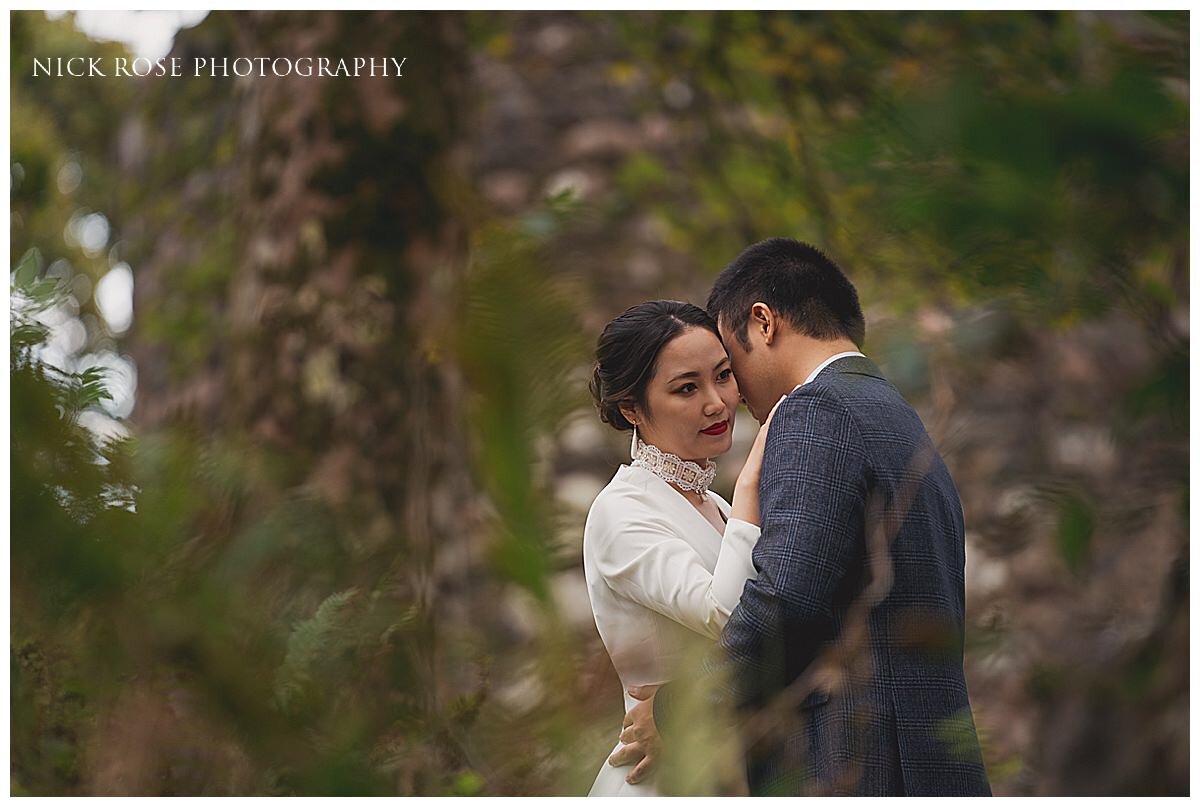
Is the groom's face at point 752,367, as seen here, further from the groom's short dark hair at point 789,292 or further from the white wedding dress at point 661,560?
the white wedding dress at point 661,560

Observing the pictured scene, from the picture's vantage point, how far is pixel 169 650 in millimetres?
232

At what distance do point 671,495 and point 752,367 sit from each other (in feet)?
0.66

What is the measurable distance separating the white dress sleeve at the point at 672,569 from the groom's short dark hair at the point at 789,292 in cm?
28

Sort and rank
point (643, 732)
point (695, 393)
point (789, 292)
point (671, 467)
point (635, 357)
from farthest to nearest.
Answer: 1. point (789, 292)
2. point (671, 467)
3. point (695, 393)
4. point (635, 357)
5. point (643, 732)

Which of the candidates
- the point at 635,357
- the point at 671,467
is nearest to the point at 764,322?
the point at 671,467

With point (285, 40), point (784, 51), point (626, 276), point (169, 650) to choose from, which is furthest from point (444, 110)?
point (784, 51)

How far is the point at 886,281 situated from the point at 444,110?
264 mm

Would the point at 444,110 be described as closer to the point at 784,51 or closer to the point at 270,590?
the point at 270,590

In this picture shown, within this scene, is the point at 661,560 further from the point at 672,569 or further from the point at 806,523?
the point at 806,523

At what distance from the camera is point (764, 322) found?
122 centimetres

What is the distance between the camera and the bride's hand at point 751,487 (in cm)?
106

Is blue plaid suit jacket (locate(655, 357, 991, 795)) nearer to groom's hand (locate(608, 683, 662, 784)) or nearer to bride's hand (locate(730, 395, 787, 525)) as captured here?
bride's hand (locate(730, 395, 787, 525))

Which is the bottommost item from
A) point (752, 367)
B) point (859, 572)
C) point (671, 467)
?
point (859, 572)

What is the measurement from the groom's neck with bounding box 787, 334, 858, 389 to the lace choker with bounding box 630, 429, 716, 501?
0.16 m
